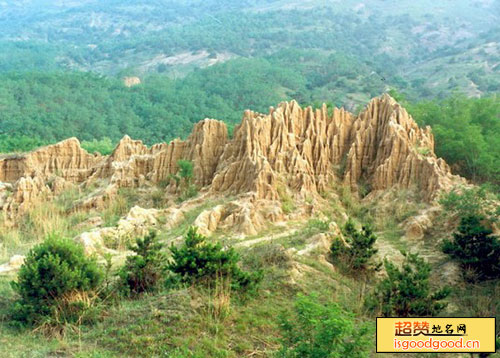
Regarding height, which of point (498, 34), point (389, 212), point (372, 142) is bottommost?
point (498, 34)

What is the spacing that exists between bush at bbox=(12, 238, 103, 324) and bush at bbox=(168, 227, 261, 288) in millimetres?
1427

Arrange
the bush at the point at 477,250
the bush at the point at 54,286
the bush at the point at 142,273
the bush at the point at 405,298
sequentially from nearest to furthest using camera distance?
the bush at the point at 54,286 < the bush at the point at 405,298 < the bush at the point at 142,273 < the bush at the point at 477,250

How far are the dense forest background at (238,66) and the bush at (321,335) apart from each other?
12724mm

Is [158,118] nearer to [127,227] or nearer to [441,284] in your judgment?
[127,227]

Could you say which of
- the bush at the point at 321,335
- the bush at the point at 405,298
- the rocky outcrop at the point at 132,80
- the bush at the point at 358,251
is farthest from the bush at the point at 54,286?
the rocky outcrop at the point at 132,80

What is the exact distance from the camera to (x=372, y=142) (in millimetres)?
17203

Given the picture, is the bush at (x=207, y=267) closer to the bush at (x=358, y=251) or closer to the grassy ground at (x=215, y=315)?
the grassy ground at (x=215, y=315)

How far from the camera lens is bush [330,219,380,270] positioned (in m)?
11.2

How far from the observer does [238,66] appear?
84312 mm

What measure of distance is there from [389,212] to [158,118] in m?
46.1

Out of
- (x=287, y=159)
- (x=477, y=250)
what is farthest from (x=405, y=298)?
(x=287, y=159)

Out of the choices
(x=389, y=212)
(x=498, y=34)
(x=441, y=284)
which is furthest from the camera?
(x=498, y=34)

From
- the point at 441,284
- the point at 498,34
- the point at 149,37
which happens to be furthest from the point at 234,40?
the point at 441,284

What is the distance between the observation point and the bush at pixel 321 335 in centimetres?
602
